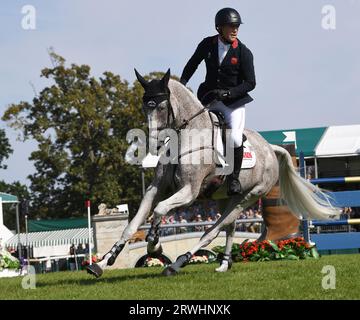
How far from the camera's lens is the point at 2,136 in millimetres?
68312

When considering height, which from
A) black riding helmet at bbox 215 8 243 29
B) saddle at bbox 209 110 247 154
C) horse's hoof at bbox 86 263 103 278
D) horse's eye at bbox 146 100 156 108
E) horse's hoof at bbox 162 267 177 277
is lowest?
horse's hoof at bbox 162 267 177 277

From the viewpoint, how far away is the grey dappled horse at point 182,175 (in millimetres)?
7473

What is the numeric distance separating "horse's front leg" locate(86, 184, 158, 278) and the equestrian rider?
1087 mm

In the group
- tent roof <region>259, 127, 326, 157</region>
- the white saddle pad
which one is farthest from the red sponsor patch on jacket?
tent roof <region>259, 127, 326, 157</region>

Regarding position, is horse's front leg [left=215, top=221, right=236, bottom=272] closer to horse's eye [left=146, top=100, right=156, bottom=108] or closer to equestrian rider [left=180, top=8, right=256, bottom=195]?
equestrian rider [left=180, top=8, right=256, bottom=195]

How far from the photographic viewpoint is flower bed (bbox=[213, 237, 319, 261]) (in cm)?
1152

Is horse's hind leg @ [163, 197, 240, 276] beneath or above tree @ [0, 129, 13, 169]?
beneath

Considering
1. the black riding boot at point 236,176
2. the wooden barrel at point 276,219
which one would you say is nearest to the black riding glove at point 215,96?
the black riding boot at point 236,176

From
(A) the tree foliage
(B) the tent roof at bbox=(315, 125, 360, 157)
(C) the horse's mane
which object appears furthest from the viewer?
(A) the tree foliage

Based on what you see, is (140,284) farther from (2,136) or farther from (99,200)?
(2,136)

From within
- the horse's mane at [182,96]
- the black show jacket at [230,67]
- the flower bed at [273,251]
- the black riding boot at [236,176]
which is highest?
the black show jacket at [230,67]

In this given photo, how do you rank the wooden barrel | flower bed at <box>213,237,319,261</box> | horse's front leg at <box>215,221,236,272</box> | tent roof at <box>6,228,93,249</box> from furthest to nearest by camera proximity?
tent roof at <box>6,228,93,249</box>
the wooden barrel
flower bed at <box>213,237,319,261</box>
horse's front leg at <box>215,221,236,272</box>

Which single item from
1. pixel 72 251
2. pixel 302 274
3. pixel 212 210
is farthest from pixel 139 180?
pixel 302 274

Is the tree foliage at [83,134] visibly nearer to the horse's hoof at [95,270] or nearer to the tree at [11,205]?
the tree at [11,205]
